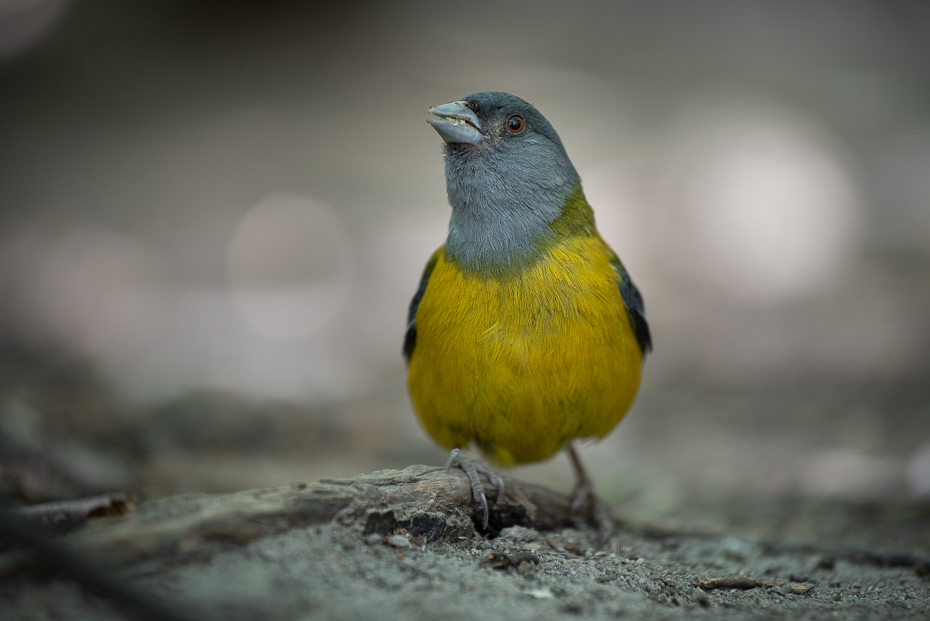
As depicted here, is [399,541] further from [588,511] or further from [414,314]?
[588,511]

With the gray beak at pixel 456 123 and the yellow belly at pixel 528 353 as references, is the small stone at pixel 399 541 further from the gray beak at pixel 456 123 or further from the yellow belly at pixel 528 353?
the gray beak at pixel 456 123

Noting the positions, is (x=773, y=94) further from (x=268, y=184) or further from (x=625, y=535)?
(x=625, y=535)

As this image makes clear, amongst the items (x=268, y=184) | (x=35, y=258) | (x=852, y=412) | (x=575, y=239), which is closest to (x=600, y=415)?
(x=575, y=239)

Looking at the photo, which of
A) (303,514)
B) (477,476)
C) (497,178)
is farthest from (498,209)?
(303,514)

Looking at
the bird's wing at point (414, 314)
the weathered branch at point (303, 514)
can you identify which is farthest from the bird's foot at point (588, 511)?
the bird's wing at point (414, 314)

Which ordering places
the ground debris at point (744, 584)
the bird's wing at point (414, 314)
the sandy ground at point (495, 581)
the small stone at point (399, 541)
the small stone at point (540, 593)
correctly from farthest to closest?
the bird's wing at point (414, 314)
the ground debris at point (744, 584)
the small stone at point (399, 541)
the small stone at point (540, 593)
the sandy ground at point (495, 581)

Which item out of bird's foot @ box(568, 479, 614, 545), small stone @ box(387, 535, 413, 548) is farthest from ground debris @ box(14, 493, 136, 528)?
bird's foot @ box(568, 479, 614, 545)
